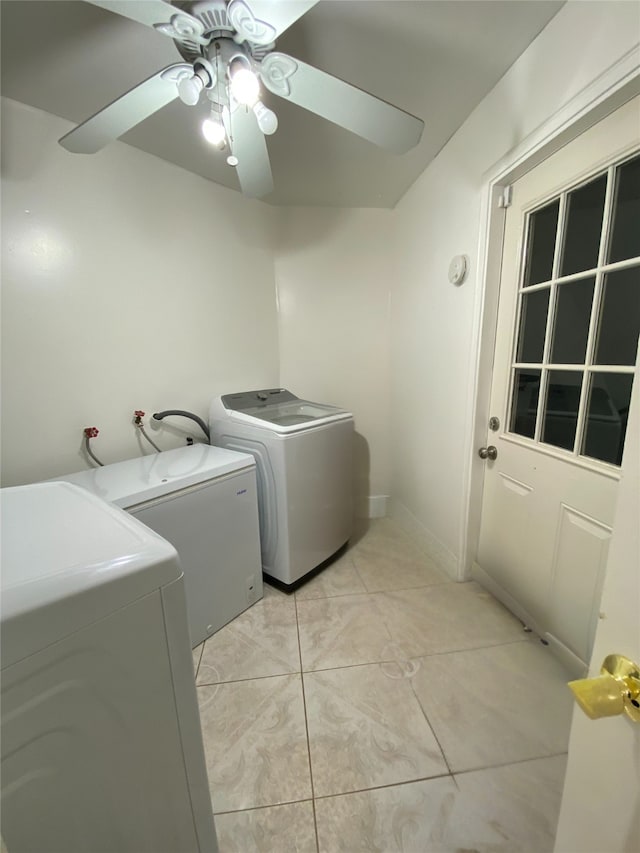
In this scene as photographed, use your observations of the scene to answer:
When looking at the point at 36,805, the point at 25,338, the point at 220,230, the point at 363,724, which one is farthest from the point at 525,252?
the point at 25,338

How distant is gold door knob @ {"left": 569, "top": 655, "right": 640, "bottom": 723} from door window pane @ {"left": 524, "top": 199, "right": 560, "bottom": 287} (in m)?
1.46

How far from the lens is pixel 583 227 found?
1.21 metres

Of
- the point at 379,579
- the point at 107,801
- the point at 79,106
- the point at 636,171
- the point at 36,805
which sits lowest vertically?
the point at 379,579

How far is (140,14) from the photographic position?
2.62 feet

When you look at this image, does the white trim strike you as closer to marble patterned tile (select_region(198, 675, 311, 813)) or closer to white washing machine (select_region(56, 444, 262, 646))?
white washing machine (select_region(56, 444, 262, 646))

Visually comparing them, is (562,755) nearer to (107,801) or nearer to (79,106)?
(107,801)

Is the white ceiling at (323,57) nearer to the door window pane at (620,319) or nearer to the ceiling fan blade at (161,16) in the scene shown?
the ceiling fan blade at (161,16)

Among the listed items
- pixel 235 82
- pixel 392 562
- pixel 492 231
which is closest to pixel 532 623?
pixel 392 562

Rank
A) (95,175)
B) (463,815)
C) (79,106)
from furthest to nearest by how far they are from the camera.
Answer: (95,175) < (79,106) < (463,815)

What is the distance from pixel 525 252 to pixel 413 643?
6.09ft

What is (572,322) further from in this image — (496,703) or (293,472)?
(496,703)

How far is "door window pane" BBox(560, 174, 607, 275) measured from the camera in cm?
115

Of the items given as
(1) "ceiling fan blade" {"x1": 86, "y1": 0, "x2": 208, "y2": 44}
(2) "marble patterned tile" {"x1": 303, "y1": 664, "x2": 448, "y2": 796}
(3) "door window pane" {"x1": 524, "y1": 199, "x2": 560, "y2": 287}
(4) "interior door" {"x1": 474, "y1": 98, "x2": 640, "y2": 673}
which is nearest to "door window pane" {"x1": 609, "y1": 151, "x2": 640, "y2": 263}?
(4) "interior door" {"x1": 474, "y1": 98, "x2": 640, "y2": 673}

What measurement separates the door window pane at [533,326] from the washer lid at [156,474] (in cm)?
142
